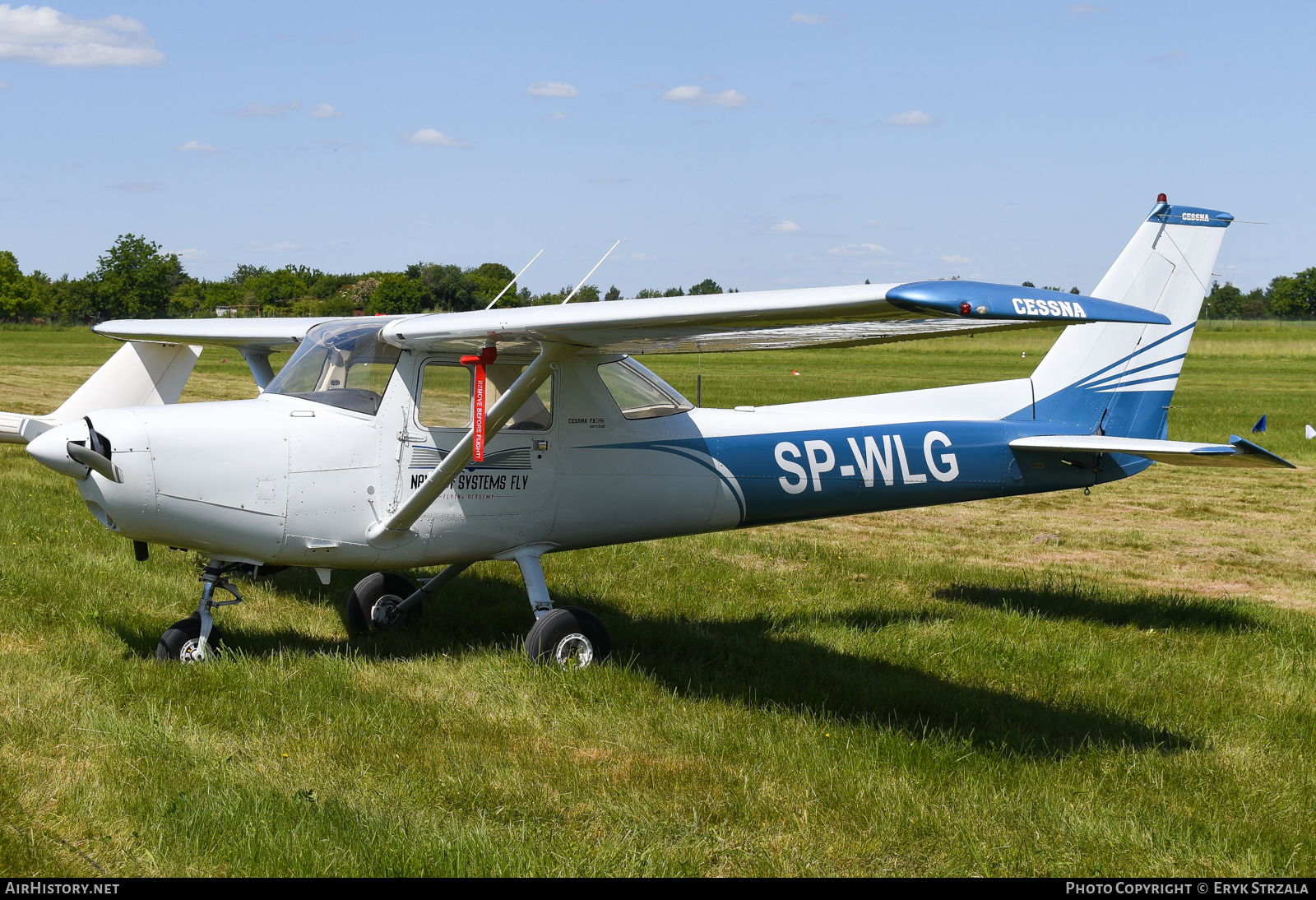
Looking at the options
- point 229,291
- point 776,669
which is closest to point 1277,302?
point 229,291

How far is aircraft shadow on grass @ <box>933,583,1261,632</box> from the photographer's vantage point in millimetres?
8377

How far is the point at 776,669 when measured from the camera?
6.87 metres

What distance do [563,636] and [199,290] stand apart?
118322 mm

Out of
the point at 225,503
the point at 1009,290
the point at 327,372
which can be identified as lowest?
the point at 225,503

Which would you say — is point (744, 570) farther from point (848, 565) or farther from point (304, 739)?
point (304, 739)

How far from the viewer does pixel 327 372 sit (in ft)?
21.5

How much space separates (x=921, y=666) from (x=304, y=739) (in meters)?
3.97

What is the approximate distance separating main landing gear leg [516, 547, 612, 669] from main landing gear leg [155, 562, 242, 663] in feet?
5.97

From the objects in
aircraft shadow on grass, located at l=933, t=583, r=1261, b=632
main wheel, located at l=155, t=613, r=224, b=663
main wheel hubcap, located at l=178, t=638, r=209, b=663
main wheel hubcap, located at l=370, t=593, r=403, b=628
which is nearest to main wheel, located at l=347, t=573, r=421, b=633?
main wheel hubcap, located at l=370, t=593, r=403, b=628

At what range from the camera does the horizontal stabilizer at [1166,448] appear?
20.2 ft

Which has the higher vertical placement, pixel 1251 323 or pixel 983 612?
pixel 1251 323

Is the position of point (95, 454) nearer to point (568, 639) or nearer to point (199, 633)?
point (199, 633)

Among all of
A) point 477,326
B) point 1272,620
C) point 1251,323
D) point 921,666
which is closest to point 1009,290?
point 477,326

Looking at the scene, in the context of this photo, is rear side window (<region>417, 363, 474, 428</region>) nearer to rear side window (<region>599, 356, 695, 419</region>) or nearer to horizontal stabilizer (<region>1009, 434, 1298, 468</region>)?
rear side window (<region>599, 356, 695, 419</region>)
